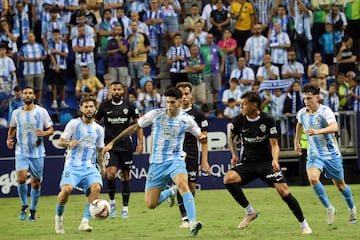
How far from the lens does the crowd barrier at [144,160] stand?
82.1 ft

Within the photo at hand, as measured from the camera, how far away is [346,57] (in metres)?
29.6

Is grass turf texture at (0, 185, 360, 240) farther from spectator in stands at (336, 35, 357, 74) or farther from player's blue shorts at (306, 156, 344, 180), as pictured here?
spectator in stands at (336, 35, 357, 74)

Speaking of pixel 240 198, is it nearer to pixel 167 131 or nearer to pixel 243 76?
pixel 167 131

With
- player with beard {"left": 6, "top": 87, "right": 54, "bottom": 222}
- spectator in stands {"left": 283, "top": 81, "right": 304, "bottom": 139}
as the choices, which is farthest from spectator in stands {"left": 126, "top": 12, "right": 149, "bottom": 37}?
player with beard {"left": 6, "top": 87, "right": 54, "bottom": 222}

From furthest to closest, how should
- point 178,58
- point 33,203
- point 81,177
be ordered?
point 178,58 → point 33,203 → point 81,177

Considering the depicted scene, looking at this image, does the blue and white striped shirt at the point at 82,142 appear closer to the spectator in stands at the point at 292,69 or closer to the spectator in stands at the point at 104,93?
the spectator in stands at the point at 104,93

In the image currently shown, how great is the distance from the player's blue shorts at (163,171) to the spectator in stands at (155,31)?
47.3ft

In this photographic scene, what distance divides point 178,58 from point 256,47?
2610mm

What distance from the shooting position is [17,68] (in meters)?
28.3

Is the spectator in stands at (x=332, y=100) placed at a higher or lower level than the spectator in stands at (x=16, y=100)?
lower

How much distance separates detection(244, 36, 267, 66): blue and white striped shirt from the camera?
28.9 m

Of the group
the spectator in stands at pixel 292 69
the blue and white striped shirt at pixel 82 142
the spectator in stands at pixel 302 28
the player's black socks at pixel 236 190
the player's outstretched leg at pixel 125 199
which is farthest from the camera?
the spectator in stands at pixel 302 28

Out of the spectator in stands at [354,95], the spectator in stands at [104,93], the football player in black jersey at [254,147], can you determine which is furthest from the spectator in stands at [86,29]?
the football player in black jersey at [254,147]

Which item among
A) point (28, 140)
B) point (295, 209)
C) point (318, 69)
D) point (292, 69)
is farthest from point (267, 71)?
point (295, 209)
